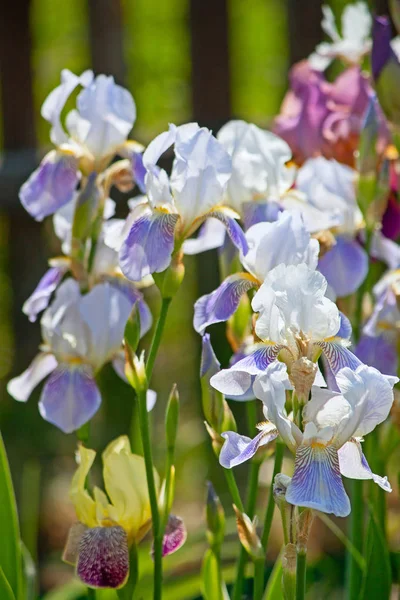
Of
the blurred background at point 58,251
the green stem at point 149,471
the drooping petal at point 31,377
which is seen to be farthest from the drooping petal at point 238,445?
the blurred background at point 58,251

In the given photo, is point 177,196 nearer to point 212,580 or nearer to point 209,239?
point 209,239

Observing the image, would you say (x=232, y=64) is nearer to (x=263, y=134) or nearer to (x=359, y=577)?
(x=263, y=134)

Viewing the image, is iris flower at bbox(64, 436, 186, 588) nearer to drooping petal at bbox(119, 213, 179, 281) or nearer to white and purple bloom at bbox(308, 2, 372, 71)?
drooping petal at bbox(119, 213, 179, 281)

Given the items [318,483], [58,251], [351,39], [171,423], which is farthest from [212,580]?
[58,251]

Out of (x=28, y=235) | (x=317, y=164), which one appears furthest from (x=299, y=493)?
(x=28, y=235)

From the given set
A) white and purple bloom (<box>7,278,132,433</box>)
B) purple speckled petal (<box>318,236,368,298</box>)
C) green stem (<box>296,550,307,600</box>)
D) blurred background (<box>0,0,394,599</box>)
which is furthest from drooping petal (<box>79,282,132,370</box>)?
blurred background (<box>0,0,394,599</box>)

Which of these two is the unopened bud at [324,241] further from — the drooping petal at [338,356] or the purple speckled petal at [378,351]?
the drooping petal at [338,356]
